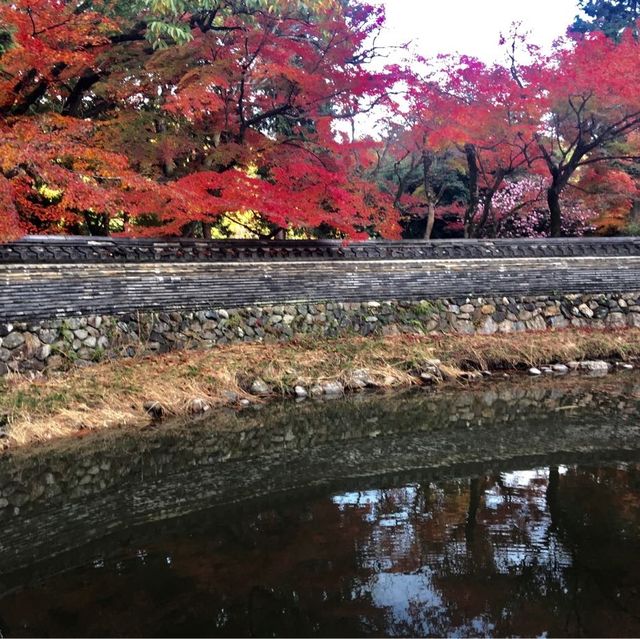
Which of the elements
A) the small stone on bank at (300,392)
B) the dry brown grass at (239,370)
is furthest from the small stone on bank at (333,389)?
the small stone on bank at (300,392)

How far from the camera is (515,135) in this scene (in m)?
16.1

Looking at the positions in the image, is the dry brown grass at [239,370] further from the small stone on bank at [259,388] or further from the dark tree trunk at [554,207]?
the dark tree trunk at [554,207]

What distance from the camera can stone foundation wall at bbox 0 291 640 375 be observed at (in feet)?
34.8

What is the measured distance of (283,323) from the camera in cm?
1348

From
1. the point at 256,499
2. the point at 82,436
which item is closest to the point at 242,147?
the point at 82,436

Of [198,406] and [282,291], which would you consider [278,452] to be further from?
[282,291]

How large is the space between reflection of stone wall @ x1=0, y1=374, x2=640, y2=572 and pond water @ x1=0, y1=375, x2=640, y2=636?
37 mm

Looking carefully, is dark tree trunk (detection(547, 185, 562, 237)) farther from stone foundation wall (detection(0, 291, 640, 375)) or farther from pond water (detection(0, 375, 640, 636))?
pond water (detection(0, 375, 640, 636))

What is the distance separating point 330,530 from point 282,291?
8.14 meters

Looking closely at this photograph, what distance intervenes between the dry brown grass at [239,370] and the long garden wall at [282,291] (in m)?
0.65

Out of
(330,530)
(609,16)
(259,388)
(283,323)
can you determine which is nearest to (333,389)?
(259,388)

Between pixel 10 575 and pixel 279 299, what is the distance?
894 centimetres

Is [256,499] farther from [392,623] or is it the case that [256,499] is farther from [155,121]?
[155,121]

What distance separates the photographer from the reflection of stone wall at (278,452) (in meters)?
6.62
